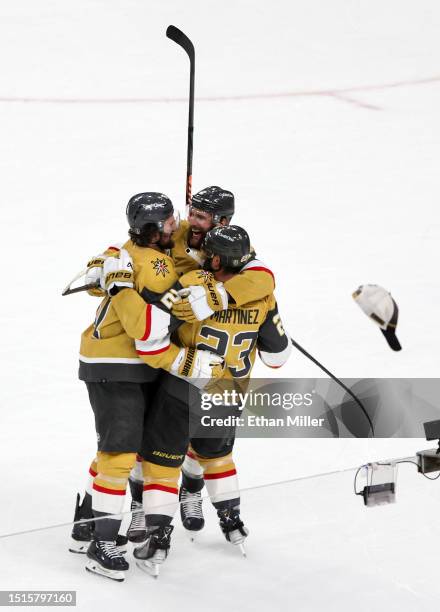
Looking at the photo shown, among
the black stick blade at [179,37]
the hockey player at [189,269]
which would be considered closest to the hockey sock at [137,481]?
the hockey player at [189,269]

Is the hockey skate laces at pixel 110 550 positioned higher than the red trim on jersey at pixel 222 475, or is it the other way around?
the red trim on jersey at pixel 222 475

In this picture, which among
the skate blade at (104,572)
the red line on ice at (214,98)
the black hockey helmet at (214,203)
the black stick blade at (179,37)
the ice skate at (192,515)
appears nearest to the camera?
the skate blade at (104,572)

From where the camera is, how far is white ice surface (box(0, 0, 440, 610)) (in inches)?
123

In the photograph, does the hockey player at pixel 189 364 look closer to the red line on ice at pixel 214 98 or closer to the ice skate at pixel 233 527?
the ice skate at pixel 233 527

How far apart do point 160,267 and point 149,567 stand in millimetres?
893

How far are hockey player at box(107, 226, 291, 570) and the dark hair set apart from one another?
7.0 inches

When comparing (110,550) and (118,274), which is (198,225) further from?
(110,550)

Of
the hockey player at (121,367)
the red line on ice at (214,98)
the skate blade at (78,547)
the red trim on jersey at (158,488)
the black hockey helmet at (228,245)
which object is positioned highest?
the red line on ice at (214,98)

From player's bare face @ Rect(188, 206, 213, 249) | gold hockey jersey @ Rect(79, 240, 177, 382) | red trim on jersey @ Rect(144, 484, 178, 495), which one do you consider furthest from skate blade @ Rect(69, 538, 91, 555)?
player's bare face @ Rect(188, 206, 213, 249)

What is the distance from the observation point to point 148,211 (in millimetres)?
3344

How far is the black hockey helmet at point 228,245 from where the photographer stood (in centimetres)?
329

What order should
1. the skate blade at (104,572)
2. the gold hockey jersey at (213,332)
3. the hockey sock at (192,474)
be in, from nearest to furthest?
the skate blade at (104,572) → the gold hockey jersey at (213,332) → the hockey sock at (192,474)

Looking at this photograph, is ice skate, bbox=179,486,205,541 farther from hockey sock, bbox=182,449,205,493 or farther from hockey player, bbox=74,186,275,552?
hockey sock, bbox=182,449,205,493

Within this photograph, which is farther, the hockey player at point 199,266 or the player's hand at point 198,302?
the hockey player at point 199,266
